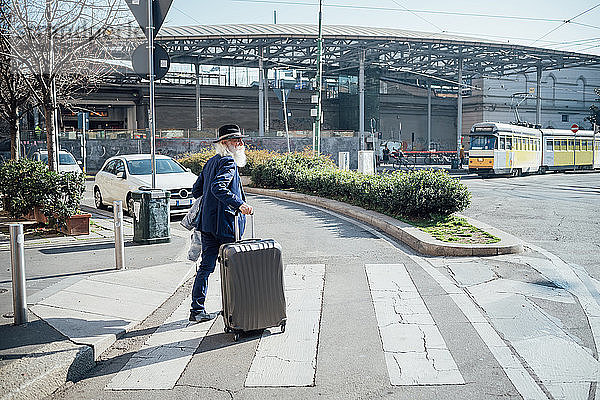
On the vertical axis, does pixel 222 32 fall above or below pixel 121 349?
above

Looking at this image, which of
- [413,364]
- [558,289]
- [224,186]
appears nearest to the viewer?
[413,364]

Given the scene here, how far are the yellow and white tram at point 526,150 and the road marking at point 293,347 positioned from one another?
28308mm

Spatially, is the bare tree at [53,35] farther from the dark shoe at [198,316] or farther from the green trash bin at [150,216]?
the dark shoe at [198,316]

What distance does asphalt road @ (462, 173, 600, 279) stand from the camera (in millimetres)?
9626

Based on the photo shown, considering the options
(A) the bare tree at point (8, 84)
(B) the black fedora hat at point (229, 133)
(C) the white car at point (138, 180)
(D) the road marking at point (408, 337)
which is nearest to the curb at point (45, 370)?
(B) the black fedora hat at point (229, 133)

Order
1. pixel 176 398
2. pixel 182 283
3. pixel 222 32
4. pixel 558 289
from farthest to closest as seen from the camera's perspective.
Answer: pixel 222 32
pixel 182 283
pixel 558 289
pixel 176 398

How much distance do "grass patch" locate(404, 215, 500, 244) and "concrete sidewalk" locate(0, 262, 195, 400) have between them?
14.2 feet

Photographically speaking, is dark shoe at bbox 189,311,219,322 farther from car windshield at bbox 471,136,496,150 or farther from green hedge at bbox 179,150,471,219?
car windshield at bbox 471,136,496,150

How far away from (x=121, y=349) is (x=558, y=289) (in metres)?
5.07

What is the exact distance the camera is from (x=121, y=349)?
5.34 m

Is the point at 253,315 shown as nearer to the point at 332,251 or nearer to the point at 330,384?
the point at 330,384

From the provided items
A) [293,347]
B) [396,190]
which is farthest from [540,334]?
[396,190]

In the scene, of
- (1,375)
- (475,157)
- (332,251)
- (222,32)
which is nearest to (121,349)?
(1,375)

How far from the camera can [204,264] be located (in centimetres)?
602
